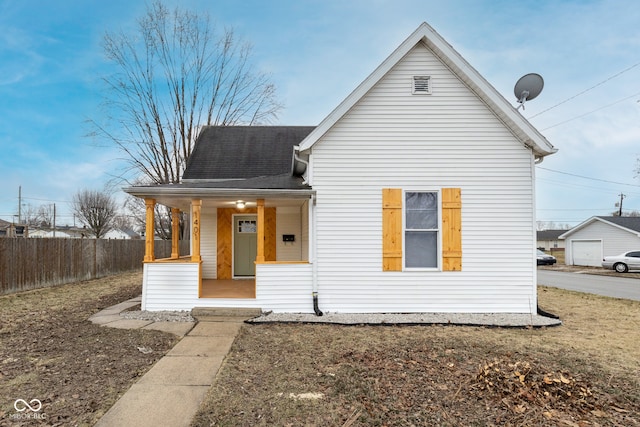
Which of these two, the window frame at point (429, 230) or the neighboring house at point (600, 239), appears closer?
→ the window frame at point (429, 230)

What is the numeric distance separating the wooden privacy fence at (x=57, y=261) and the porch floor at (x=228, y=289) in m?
5.87

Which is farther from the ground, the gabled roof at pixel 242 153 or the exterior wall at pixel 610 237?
the gabled roof at pixel 242 153

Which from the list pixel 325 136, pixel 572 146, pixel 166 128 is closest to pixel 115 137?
pixel 166 128

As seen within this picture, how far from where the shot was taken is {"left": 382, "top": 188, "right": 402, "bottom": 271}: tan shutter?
→ 754cm

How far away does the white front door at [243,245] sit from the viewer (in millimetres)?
11312

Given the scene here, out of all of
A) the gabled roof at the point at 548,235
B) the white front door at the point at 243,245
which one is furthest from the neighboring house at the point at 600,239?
the gabled roof at the point at 548,235

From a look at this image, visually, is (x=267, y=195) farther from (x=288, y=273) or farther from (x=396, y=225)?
(x=396, y=225)

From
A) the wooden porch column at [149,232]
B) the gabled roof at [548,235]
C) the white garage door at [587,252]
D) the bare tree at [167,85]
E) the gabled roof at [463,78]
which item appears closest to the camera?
the gabled roof at [463,78]

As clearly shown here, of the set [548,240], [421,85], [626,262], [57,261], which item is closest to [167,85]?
[57,261]

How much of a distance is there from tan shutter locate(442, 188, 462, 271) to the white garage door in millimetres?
26317

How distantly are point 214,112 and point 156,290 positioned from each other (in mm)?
17443

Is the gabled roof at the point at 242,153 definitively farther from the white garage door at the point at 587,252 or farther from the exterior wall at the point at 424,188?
the white garage door at the point at 587,252

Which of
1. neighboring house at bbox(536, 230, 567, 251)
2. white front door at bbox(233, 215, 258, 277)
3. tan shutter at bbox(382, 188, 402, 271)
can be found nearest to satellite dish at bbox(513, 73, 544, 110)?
tan shutter at bbox(382, 188, 402, 271)

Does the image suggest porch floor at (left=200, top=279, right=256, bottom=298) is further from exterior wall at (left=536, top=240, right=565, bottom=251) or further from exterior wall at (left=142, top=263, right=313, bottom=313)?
exterior wall at (left=536, top=240, right=565, bottom=251)
